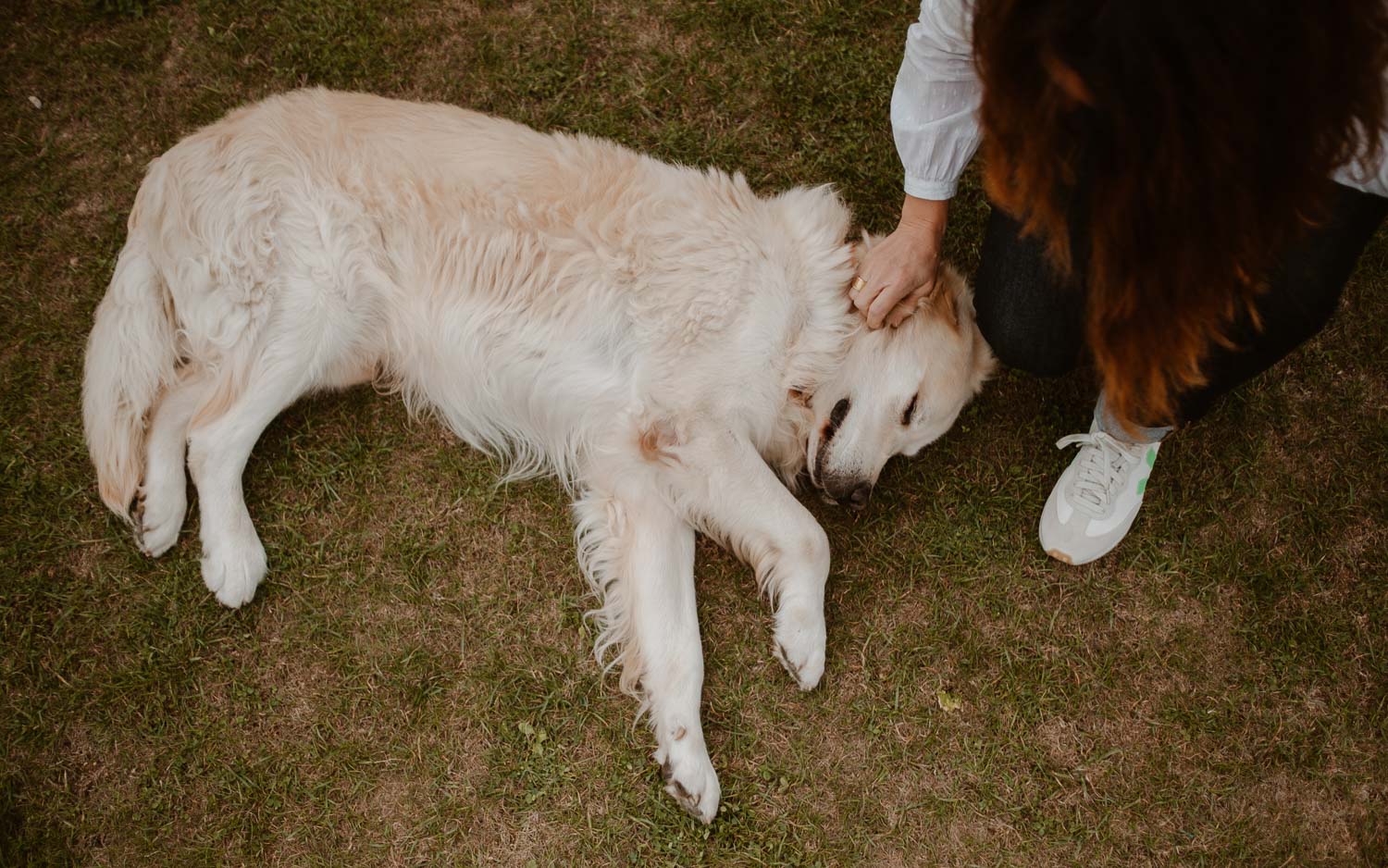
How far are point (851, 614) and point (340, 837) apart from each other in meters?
1.97

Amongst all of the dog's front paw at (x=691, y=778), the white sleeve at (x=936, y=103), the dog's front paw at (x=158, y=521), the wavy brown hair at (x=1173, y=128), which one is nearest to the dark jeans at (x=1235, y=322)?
the white sleeve at (x=936, y=103)

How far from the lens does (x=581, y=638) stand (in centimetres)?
318

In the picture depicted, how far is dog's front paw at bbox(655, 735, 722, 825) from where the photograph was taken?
2906mm

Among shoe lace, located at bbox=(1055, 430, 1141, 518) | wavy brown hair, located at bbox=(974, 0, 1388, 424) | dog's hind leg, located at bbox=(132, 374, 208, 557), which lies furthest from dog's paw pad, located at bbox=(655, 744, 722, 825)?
dog's hind leg, located at bbox=(132, 374, 208, 557)

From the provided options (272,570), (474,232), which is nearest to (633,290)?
(474,232)

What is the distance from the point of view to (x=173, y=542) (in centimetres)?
318

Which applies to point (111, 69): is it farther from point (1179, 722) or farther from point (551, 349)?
point (1179, 722)

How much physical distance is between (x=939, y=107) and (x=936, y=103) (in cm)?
2

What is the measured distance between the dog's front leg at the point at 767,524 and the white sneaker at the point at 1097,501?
101 centimetres

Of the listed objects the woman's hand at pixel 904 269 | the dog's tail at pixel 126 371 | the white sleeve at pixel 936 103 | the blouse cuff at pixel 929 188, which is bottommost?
the dog's tail at pixel 126 371

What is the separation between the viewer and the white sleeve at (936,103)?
242cm

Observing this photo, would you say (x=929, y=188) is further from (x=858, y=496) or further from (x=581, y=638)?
(x=581, y=638)

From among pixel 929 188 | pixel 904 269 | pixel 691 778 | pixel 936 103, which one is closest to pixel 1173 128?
pixel 936 103

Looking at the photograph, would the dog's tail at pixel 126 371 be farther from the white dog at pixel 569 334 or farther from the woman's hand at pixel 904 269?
the woman's hand at pixel 904 269
